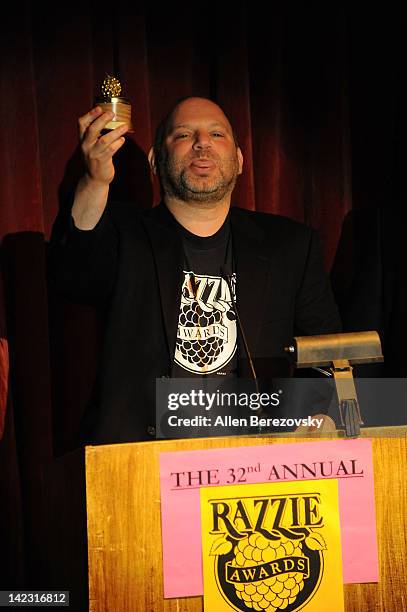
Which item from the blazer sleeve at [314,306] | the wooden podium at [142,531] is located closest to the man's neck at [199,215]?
the blazer sleeve at [314,306]

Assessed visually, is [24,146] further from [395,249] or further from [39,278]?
[395,249]

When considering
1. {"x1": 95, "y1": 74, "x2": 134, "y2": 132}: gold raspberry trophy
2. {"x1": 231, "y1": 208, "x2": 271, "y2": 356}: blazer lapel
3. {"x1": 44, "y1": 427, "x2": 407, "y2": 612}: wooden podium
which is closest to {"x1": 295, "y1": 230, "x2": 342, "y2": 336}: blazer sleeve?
{"x1": 231, "y1": 208, "x2": 271, "y2": 356}: blazer lapel

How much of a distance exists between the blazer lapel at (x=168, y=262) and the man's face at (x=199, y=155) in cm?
8

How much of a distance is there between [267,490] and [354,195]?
5.01 ft

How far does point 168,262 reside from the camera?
202cm

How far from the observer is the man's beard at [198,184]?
2.07m

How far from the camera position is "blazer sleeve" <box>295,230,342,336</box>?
6.98 ft

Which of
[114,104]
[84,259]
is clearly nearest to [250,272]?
[84,259]

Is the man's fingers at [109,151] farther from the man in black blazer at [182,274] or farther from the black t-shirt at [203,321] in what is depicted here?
the black t-shirt at [203,321]

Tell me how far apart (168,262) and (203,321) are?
0.17 meters

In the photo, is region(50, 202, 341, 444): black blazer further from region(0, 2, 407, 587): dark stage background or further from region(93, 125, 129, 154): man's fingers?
region(0, 2, 407, 587): dark stage background

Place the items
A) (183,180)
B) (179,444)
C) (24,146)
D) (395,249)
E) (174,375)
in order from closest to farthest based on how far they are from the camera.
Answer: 1. (179,444)
2. (174,375)
3. (183,180)
4. (24,146)
5. (395,249)

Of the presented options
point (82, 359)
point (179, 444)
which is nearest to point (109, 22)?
point (82, 359)

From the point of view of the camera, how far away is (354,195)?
2.63 m
